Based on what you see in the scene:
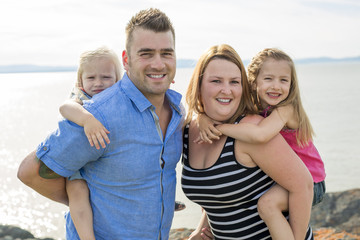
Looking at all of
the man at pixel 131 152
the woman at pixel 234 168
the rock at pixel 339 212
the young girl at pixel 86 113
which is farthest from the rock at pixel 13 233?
the rock at pixel 339 212

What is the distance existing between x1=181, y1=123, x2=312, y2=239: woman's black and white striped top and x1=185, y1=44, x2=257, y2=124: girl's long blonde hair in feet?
1.20

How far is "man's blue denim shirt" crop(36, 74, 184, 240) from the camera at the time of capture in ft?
8.07

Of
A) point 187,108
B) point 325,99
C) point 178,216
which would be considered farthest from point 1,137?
point 325,99

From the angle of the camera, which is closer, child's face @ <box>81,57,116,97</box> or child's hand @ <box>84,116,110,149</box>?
child's hand @ <box>84,116,110,149</box>

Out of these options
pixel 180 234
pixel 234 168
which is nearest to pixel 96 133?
pixel 234 168

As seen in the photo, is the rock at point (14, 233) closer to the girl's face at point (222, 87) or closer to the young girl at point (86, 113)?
the young girl at point (86, 113)

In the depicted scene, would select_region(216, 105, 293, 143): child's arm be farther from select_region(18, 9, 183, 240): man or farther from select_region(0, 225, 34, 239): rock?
select_region(0, 225, 34, 239): rock

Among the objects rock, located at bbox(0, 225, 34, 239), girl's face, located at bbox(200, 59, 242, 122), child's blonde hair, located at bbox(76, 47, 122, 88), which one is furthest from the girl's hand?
rock, located at bbox(0, 225, 34, 239)

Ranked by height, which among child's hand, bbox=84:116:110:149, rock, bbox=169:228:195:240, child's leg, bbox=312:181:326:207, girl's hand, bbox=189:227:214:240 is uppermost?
child's hand, bbox=84:116:110:149

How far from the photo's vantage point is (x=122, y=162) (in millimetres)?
2508

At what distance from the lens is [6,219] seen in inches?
564

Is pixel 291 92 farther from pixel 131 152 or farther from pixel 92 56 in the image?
pixel 92 56

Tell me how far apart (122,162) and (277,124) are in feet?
3.95

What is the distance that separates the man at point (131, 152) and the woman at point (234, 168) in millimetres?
252
